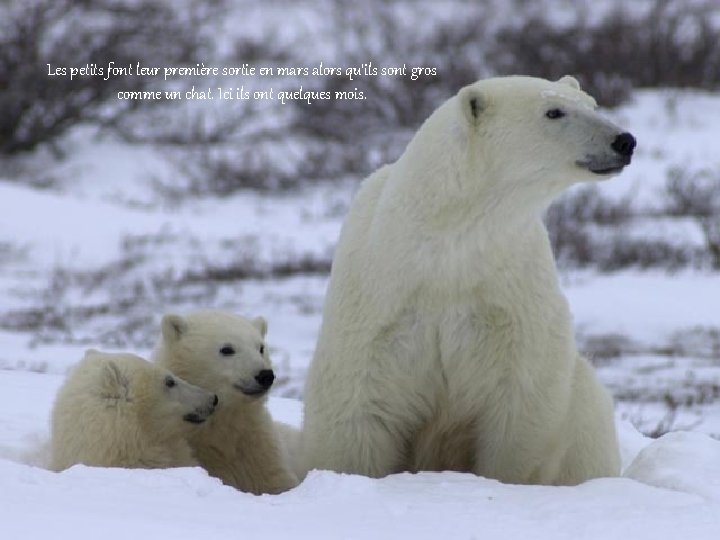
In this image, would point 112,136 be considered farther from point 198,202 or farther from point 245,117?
point 198,202

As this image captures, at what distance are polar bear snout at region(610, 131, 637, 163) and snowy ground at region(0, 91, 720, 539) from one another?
869 millimetres

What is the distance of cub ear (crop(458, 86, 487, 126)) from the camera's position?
3.61 m

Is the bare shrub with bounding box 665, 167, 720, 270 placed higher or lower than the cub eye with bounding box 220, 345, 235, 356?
higher

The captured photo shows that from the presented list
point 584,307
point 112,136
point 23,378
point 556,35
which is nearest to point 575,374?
point 23,378

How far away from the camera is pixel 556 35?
16656mm

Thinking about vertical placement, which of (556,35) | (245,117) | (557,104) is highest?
(556,35)

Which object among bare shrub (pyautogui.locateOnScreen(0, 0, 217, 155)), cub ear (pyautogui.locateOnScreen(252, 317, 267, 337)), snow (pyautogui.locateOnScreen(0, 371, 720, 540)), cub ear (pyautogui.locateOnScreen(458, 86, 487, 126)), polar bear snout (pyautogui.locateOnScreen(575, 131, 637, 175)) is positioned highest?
bare shrub (pyautogui.locateOnScreen(0, 0, 217, 155))

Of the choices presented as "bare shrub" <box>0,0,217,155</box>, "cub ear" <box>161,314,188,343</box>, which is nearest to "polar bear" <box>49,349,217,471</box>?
"cub ear" <box>161,314,188,343</box>

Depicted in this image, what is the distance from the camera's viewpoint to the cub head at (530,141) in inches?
138

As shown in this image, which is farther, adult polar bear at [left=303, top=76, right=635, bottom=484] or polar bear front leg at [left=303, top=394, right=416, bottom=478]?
polar bear front leg at [left=303, top=394, right=416, bottom=478]

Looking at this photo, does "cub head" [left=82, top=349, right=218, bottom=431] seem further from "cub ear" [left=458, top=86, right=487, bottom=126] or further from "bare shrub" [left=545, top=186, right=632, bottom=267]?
"bare shrub" [left=545, top=186, right=632, bottom=267]

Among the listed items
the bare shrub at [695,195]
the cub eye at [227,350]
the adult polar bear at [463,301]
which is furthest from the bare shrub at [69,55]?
the adult polar bear at [463,301]

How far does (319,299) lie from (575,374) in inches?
201

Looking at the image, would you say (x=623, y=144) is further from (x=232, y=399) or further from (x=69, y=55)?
(x=69, y=55)
